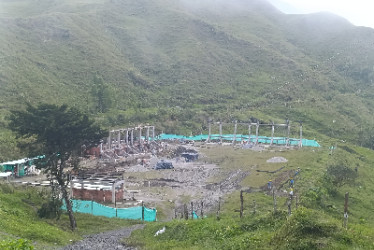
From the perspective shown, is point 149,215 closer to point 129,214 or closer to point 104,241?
point 129,214

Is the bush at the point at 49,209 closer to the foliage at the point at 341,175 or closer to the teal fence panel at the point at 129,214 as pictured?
the teal fence panel at the point at 129,214

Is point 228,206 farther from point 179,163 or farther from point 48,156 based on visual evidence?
point 179,163

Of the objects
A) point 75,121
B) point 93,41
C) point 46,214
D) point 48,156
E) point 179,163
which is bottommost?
point 179,163

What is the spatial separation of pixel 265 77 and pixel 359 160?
5338 centimetres

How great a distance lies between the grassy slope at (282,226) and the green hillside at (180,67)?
24184 millimetres

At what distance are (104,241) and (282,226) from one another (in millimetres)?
8080

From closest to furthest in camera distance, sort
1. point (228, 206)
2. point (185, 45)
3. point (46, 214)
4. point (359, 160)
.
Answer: point (46, 214), point (228, 206), point (359, 160), point (185, 45)

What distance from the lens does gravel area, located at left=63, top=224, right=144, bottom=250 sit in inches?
573

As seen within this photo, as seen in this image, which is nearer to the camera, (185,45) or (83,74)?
(83,74)

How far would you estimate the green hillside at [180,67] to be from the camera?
205 feet

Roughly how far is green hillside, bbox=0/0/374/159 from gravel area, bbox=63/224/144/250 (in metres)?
21.3

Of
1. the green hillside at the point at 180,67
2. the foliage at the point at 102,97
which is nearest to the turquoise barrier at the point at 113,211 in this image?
the green hillside at the point at 180,67

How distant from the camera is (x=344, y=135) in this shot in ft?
200

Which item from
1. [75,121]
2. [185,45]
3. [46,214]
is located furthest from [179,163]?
[185,45]
